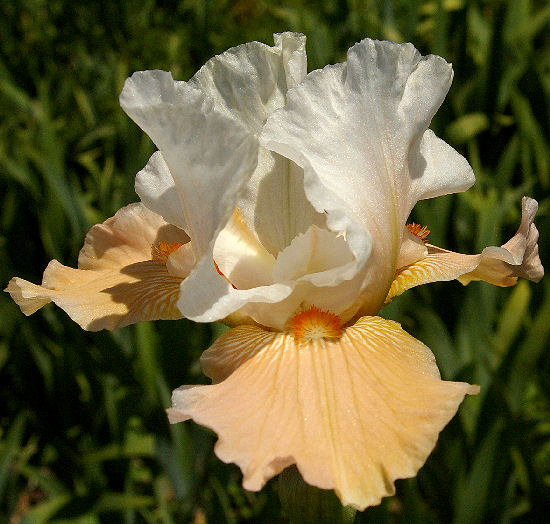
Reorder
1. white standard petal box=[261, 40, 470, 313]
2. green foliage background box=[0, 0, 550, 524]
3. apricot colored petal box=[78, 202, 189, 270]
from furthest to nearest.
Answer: green foliage background box=[0, 0, 550, 524] → apricot colored petal box=[78, 202, 189, 270] → white standard petal box=[261, 40, 470, 313]

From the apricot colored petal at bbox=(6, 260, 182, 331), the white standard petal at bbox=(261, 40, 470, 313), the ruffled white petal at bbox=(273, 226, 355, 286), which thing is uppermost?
the white standard petal at bbox=(261, 40, 470, 313)

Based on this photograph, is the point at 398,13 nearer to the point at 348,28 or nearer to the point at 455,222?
the point at 348,28

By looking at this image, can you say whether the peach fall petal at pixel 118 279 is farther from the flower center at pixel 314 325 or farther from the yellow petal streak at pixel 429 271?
the yellow petal streak at pixel 429 271

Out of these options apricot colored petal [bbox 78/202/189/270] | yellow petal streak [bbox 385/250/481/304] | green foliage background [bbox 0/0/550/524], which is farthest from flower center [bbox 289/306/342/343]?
green foliage background [bbox 0/0/550/524]

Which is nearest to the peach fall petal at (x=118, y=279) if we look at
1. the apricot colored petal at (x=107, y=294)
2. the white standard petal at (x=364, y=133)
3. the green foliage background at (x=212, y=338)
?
the apricot colored petal at (x=107, y=294)

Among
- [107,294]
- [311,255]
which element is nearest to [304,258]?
[311,255]

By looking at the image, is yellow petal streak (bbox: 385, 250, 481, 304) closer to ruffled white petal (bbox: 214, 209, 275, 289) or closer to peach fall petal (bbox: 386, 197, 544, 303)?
peach fall petal (bbox: 386, 197, 544, 303)
